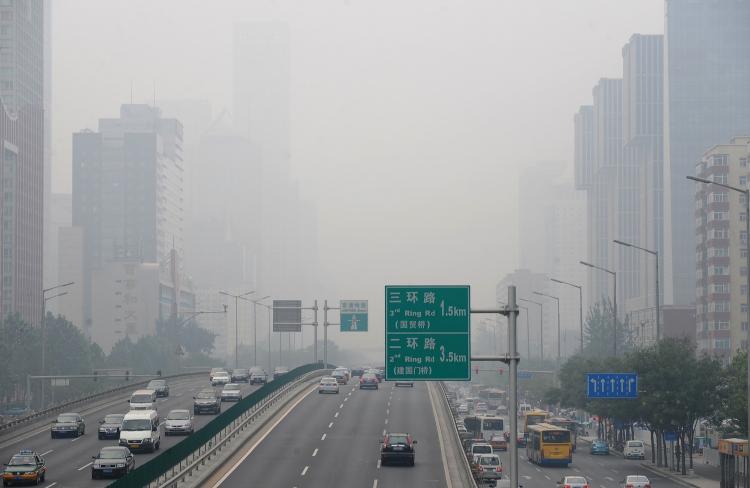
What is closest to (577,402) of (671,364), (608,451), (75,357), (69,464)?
(608,451)

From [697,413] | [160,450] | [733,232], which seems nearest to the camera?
[160,450]

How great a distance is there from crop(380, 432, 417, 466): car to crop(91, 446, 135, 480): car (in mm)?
13155

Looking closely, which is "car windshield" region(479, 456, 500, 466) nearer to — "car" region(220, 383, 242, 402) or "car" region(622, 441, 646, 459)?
"car" region(220, 383, 242, 402)

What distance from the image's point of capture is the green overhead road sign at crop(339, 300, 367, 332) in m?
126

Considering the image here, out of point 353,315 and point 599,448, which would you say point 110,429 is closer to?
point 599,448

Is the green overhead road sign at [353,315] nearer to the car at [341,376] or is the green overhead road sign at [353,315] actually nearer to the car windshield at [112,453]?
the car at [341,376]

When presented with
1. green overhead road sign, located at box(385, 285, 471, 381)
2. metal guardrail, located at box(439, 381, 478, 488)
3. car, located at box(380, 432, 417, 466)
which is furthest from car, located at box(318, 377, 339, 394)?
green overhead road sign, located at box(385, 285, 471, 381)

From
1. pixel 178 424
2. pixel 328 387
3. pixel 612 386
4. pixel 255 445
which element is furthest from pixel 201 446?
pixel 328 387

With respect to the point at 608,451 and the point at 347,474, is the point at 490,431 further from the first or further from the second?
the point at 347,474

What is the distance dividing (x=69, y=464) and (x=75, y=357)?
121872 mm

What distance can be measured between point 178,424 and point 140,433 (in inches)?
352

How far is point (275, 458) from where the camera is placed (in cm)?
5978

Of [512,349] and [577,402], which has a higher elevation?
A: [512,349]

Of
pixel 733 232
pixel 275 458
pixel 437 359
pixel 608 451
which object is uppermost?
pixel 733 232
